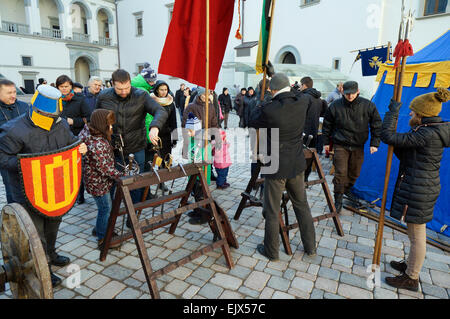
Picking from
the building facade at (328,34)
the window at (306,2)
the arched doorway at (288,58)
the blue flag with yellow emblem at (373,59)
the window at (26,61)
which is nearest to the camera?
the blue flag with yellow emblem at (373,59)

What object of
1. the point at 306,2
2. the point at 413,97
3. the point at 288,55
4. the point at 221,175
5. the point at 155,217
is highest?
the point at 306,2

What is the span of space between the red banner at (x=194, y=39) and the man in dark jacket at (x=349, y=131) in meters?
2.11

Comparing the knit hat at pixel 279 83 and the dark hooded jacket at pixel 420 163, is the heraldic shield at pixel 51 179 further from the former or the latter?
the dark hooded jacket at pixel 420 163

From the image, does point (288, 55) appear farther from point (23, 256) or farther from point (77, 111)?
point (23, 256)

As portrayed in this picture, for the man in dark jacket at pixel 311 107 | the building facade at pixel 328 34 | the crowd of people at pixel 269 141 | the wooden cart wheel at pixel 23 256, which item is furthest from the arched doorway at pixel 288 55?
the wooden cart wheel at pixel 23 256

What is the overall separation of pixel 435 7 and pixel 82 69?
28.8 m

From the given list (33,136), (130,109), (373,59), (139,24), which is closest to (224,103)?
(373,59)

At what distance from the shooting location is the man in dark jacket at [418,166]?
2.71 metres

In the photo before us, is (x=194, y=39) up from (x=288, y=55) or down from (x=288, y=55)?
down

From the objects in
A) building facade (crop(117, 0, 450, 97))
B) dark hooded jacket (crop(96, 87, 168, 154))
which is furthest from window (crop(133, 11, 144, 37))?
Result: dark hooded jacket (crop(96, 87, 168, 154))

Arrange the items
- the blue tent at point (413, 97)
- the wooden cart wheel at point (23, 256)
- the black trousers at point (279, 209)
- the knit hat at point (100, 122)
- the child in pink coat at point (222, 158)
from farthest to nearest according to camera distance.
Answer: the child in pink coat at point (222, 158), the blue tent at point (413, 97), the black trousers at point (279, 209), the knit hat at point (100, 122), the wooden cart wheel at point (23, 256)

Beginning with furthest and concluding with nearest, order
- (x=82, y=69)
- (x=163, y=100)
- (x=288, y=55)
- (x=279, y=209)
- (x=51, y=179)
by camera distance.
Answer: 1. (x=82, y=69)
2. (x=288, y=55)
3. (x=163, y=100)
4. (x=279, y=209)
5. (x=51, y=179)

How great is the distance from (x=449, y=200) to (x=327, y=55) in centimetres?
1406

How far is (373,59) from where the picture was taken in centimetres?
740
